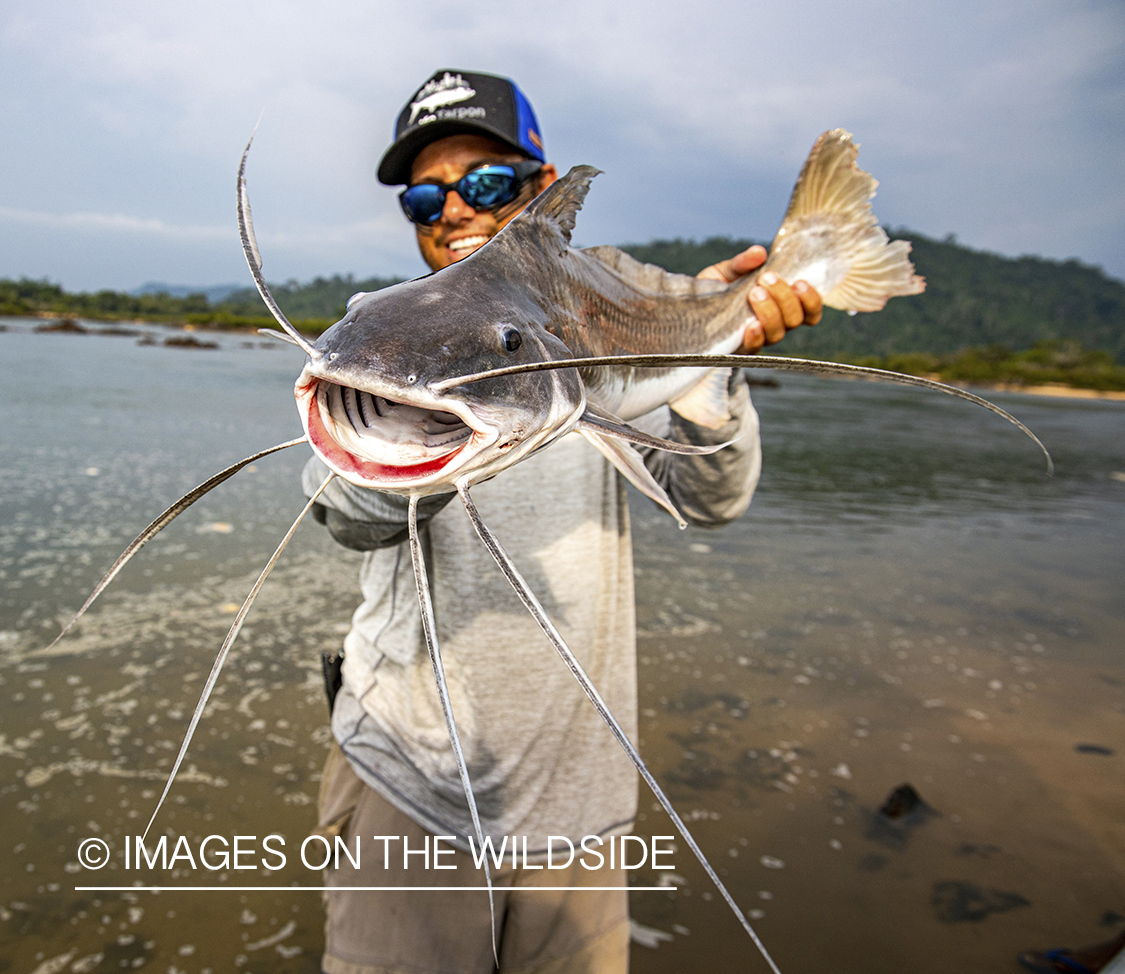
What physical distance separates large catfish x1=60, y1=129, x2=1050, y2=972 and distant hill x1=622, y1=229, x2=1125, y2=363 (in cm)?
7125

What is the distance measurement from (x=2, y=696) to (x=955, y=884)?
500 cm

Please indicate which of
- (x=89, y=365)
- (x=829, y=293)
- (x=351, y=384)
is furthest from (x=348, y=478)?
(x=89, y=365)

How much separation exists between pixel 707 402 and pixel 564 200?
0.80 metres

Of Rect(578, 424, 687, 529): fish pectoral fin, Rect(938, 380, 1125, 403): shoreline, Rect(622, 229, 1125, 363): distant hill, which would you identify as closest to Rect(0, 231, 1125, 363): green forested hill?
Rect(622, 229, 1125, 363): distant hill

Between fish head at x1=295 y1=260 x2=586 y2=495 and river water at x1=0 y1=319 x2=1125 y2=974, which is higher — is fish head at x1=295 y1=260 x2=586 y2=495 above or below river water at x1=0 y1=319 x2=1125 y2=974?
above

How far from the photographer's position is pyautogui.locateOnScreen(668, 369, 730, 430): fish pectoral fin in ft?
6.75

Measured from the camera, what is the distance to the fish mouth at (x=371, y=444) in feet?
2.94

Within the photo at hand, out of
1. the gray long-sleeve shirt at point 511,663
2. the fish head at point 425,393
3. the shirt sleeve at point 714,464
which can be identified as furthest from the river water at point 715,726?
the fish head at point 425,393

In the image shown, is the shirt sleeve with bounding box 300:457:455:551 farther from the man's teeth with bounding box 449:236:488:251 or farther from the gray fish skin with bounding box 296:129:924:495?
the man's teeth with bounding box 449:236:488:251

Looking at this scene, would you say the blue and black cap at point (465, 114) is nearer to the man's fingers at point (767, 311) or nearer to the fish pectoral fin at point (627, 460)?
the man's fingers at point (767, 311)

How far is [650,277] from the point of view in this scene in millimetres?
2004

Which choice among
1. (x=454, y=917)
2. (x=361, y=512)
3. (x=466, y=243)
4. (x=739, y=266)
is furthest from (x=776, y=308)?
(x=454, y=917)

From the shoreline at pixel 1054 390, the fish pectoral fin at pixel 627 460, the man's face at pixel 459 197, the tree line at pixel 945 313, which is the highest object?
the tree line at pixel 945 313

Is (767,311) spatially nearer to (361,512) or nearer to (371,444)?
(361,512)
